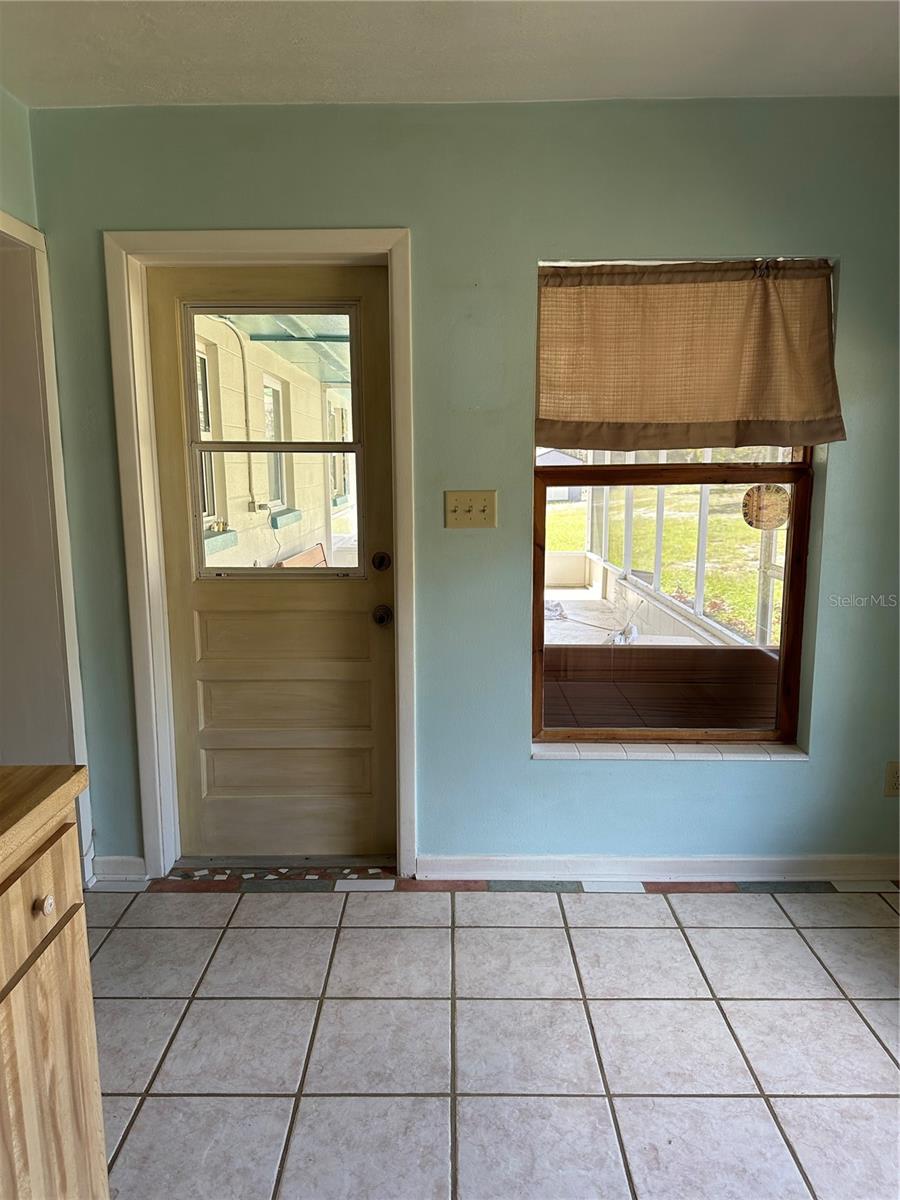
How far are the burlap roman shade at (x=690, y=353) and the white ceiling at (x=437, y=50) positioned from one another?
475 millimetres

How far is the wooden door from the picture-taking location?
2266 mm

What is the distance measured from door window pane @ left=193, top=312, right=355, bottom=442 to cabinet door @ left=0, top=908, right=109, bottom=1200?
161 cm

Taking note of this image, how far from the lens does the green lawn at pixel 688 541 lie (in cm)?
230

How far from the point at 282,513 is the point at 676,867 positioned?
1.78 m

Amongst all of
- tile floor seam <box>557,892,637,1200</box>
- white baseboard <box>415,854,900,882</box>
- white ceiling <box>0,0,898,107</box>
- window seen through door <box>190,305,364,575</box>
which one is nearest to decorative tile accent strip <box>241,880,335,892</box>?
white baseboard <box>415,854,900,882</box>

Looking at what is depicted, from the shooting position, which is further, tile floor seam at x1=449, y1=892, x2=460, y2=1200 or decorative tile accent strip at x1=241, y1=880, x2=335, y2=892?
decorative tile accent strip at x1=241, y1=880, x2=335, y2=892

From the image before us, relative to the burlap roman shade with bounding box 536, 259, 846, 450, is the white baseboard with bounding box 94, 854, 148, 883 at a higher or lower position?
lower

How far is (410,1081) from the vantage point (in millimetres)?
1587

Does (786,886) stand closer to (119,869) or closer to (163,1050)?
(163,1050)

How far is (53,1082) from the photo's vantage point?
1.04 m

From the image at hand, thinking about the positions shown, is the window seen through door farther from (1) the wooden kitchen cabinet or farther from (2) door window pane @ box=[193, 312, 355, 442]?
(1) the wooden kitchen cabinet

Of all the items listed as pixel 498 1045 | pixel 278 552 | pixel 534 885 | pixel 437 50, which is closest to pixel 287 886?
pixel 534 885

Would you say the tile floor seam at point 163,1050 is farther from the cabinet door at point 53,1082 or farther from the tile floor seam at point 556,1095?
the cabinet door at point 53,1082

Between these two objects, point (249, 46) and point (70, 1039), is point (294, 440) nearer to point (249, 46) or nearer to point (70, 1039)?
point (249, 46)
